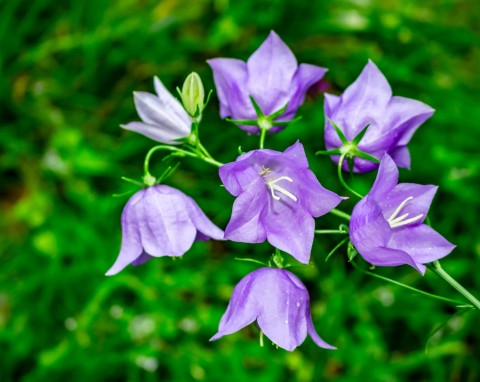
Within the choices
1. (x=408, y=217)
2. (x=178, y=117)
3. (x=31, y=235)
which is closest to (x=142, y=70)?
(x=31, y=235)

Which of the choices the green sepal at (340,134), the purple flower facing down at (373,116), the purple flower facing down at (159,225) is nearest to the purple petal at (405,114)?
the purple flower facing down at (373,116)

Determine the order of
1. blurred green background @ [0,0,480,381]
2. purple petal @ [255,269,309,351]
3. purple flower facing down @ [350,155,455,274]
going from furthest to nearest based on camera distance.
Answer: blurred green background @ [0,0,480,381] < purple petal @ [255,269,309,351] < purple flower facing down @ [350,155,455,274]

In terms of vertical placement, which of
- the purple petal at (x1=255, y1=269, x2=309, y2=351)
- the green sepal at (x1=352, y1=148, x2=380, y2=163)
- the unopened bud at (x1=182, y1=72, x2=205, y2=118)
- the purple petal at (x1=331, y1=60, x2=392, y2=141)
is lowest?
the purple petal at (x1=255, y1=269, x2=309, y2=351)

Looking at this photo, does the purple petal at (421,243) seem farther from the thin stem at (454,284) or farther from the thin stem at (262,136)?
the thin stem at (262,136)

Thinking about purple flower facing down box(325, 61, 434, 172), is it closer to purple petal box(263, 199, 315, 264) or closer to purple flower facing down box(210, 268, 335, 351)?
purple petal box(263, 199, 315, 264)

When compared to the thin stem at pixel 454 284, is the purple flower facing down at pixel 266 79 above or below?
above

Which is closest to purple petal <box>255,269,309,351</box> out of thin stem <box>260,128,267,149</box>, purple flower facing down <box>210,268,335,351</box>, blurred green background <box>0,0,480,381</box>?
purple flower facing down <box>210,268,335,351</box>
